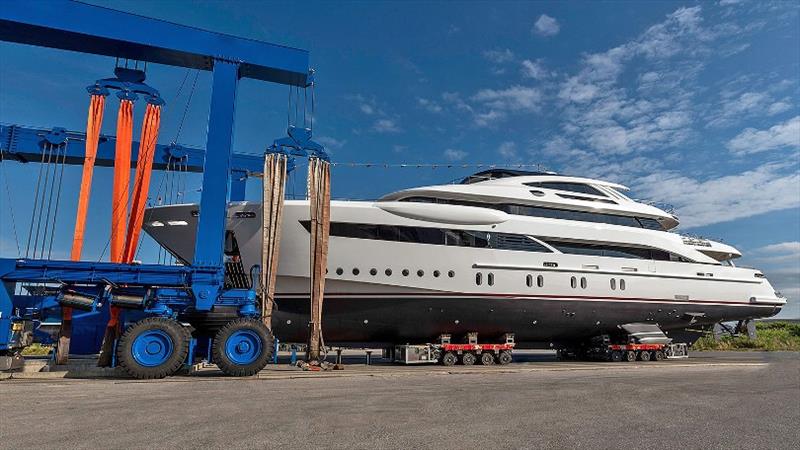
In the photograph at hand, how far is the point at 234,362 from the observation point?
12.6 metres

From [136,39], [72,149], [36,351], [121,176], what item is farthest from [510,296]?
[36,351]

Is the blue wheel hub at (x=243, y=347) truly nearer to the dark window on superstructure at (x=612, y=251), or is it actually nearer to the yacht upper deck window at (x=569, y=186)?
the dark window on superstructure at (x=612, y=251)

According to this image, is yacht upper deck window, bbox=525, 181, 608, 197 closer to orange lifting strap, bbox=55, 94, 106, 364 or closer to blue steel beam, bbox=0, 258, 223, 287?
blue steel beam, bbox=0, 258, 223, 287

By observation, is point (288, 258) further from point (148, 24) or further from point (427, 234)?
point (148, 24)

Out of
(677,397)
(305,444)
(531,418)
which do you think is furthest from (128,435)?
(677,397)

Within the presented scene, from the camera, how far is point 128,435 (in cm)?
588

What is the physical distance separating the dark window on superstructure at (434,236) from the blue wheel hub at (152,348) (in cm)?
627

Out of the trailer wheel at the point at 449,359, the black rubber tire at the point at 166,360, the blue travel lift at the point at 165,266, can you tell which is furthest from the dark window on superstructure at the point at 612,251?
the black rubber tire at the point at 166,360

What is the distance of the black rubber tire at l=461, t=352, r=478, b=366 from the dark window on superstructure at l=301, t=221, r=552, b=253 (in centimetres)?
420

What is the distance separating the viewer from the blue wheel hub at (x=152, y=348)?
11797 mm

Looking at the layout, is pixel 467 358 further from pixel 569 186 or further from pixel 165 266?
pixel 165 266

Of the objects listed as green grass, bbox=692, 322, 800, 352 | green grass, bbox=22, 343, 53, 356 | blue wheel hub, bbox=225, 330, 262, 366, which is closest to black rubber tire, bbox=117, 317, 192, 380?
blue wheel hub, bbox=225, 330, 262, 366

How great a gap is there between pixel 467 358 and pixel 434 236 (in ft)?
16.1

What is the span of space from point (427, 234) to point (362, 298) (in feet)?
11.4
